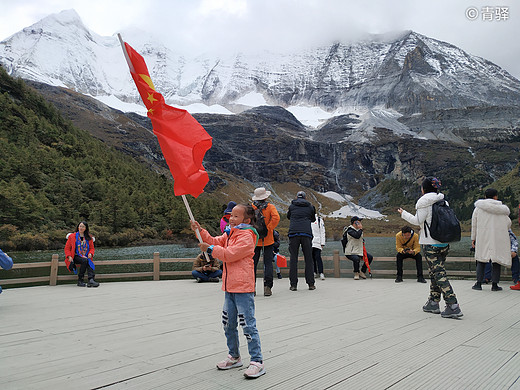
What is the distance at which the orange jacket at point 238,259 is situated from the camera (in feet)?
10.9

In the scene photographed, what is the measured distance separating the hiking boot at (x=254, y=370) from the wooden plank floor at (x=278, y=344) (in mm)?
52

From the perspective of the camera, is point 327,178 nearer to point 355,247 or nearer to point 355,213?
point 355,213

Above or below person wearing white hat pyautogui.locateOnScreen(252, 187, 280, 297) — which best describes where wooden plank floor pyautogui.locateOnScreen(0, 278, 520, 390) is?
below

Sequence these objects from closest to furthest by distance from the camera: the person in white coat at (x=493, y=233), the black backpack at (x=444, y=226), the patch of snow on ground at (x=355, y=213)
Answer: the black backpack at (x=444, y=226) → the person in white coat at (x=493, y=233) → the patch of snow on ground at (x=355, y=213)

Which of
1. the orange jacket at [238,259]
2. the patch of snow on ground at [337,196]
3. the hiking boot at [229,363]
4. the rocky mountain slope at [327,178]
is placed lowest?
the hiking boot at [229,363]

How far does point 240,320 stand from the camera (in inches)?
130

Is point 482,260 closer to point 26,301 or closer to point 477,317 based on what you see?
point 477,317

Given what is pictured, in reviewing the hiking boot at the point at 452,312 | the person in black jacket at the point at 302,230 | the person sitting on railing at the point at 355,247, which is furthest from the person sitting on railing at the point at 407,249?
the hiking boot at the point at 452,312

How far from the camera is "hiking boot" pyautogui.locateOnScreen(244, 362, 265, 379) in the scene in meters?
3.02

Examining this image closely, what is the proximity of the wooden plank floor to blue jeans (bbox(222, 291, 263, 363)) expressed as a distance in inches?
8.3

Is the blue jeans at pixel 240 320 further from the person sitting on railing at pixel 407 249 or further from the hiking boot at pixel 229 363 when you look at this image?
the person sitting on railing at pixel 407 249

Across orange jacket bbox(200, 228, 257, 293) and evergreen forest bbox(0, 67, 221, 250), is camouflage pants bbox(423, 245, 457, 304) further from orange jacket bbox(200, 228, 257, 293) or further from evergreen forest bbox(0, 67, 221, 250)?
evergreen forest bbox(0, 67, 221, 250)

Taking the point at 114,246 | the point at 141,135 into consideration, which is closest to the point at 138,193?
the point at 114,246

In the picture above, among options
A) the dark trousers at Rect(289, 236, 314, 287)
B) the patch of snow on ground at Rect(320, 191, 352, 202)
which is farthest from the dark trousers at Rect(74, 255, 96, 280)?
the patch of snow on ground at Rect(320, 191, 352, 202)
